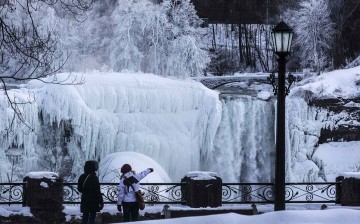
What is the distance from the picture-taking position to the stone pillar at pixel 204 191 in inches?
595

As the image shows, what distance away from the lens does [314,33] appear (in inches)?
1943

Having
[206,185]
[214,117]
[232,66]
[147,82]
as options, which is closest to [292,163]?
[214,117]

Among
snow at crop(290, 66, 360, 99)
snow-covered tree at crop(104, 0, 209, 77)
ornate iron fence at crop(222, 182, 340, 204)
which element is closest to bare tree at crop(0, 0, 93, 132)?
ornate iron fence at crop(222, 182, 340, 204)

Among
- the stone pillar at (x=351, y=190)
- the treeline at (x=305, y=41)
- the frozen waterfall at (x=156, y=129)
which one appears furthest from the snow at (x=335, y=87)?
the stone pillar at (x=351, y=190)

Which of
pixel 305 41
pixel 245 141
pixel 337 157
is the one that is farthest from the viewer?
pixel 305 41

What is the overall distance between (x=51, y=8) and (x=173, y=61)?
907cm

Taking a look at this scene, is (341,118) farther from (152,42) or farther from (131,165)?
(152,42)

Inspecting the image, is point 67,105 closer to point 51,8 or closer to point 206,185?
point 206,185

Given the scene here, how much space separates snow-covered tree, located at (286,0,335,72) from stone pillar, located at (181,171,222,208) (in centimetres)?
3354

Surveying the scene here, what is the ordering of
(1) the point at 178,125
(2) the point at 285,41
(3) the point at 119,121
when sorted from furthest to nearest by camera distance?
(1) the point at 178,125 → (3) the point at 119,121 → (2) the point at 285,41

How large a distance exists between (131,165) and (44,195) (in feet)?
32.8

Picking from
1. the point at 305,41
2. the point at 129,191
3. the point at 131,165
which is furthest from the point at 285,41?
the point at 305,41

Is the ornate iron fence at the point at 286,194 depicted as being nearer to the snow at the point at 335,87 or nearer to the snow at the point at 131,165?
the snow at the point at 131,165

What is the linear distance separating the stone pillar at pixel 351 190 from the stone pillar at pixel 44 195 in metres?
6.18
